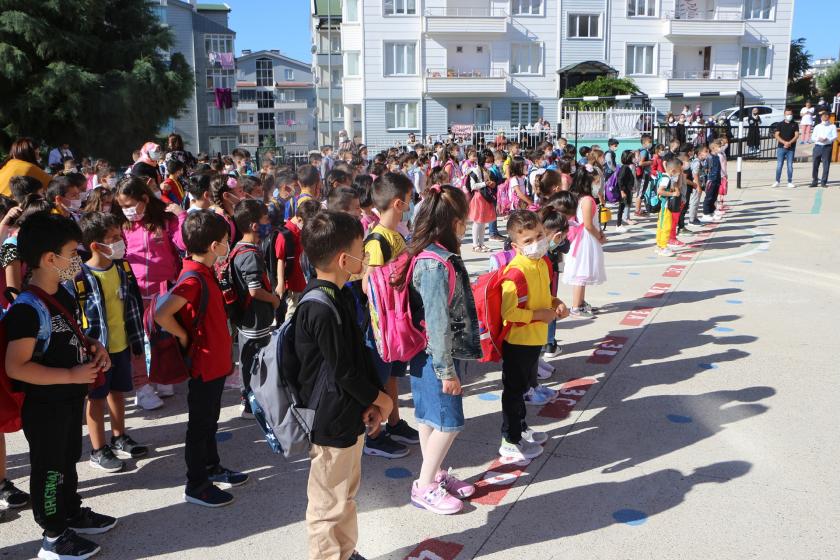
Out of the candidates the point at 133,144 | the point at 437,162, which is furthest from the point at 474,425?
the point at 133,144

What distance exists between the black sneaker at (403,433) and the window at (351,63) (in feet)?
139

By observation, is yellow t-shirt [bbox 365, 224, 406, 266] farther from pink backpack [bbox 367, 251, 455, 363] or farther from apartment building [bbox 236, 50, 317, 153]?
apartment building [bbox 236, 50, 317, 153]

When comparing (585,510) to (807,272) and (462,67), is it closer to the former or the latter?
(807,272)

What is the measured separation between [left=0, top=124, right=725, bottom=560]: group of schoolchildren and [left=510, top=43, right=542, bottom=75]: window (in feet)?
128

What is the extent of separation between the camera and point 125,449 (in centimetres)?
470

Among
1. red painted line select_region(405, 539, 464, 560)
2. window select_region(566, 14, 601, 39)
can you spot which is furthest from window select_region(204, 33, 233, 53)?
red painted line select_region(405, 539, 464, 560)

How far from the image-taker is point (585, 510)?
395cm

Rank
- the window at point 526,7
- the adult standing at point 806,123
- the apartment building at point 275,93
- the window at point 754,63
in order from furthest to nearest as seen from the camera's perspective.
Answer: the apartment building at point 275,93
the window at point 754,63
the window at point 526,7
the adult standing at point 806,123

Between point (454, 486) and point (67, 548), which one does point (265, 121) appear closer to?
point (454, 486)

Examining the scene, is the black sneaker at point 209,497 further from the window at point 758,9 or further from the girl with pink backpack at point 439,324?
the window at point 758,9

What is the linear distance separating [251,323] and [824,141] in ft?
56.4

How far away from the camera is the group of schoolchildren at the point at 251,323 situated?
10.3ft

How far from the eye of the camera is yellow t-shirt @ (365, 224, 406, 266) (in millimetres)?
4543

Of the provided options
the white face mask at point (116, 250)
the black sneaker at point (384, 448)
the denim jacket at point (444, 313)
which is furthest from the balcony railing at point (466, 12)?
the denim jacket at point (444, 313)
